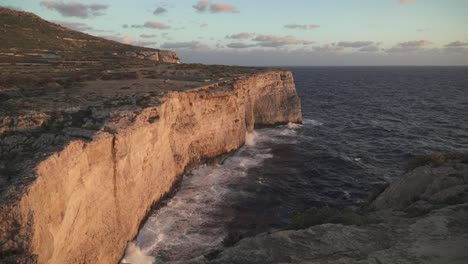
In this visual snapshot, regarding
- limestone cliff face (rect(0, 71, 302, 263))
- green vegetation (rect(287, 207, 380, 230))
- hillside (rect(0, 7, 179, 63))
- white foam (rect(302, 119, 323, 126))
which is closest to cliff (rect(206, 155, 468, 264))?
green vegetation (rect(287, 207, 380, 230))

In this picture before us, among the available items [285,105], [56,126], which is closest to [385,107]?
[285,105]

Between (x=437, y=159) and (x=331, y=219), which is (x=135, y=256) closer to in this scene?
(x=331, y=219)

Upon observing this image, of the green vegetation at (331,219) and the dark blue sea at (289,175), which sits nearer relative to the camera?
the green vegetation at (331,219)

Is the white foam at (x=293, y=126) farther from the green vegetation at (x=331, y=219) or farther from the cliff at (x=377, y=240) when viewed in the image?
the green vegetation at (x=331, y=219)

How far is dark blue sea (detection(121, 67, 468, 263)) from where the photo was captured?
24359 millimetres

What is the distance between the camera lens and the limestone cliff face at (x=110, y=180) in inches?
507

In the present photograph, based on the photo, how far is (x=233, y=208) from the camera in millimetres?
28031

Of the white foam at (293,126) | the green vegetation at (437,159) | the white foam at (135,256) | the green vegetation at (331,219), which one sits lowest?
the white foam at (135,256)

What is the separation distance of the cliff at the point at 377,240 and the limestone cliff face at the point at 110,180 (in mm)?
6282

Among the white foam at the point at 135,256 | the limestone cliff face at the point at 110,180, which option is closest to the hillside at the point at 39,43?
the limestone cliff face at the point at 110,180

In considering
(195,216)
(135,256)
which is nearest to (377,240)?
(135,256)

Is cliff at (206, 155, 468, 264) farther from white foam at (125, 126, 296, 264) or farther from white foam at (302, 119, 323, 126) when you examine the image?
white foam at (302, 119, 323, 126)

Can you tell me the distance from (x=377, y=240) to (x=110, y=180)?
14.3m

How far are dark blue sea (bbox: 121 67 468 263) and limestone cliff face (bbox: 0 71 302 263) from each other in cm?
232
